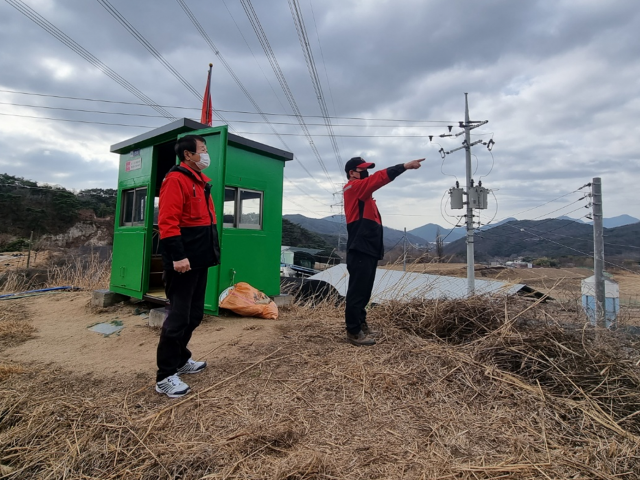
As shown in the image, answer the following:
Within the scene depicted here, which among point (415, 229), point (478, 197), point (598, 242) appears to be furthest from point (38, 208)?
point (415, 229)

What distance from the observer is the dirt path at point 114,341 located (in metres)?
2.95

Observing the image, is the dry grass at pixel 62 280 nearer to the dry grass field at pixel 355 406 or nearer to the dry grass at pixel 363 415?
the dry grass field at pixel 355 406

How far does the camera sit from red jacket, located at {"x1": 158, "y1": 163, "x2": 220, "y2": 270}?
227cm

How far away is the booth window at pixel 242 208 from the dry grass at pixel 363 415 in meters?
2.23

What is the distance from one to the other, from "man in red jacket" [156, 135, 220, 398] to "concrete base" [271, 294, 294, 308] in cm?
256

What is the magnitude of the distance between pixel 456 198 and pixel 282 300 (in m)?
17.4

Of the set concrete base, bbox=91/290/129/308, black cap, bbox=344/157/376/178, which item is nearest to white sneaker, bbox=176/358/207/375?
black cap, bbox=344/157/376/178

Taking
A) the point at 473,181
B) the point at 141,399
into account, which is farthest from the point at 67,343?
the point at 473,181

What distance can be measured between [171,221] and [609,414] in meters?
2.81

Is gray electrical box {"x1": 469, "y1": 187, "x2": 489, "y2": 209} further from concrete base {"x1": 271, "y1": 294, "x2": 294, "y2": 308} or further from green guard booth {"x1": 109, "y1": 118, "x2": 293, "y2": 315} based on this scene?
concrete base {"x1": 271, "y1": 294, "x2": 294, "y2": 308}

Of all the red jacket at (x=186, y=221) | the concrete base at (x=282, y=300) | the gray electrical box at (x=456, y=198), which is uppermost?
the gray electrical box at (x=456, y=198)

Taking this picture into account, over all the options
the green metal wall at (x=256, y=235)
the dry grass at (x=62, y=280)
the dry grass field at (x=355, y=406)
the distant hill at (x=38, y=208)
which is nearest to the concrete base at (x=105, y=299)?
the dry grass field at (x=355, y=406)

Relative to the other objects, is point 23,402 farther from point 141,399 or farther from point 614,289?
point 614,289

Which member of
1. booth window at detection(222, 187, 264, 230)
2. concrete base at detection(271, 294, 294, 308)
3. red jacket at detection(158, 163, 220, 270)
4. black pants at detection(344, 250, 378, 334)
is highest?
booth window at detection(222, 187, 264, 230)
